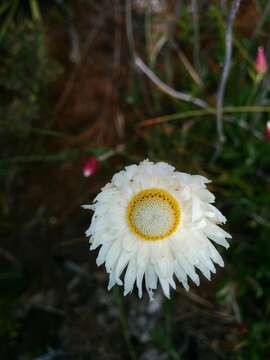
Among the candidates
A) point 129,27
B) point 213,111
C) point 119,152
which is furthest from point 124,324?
point 129,27

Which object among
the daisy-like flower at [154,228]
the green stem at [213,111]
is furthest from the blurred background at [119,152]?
the daisy-like flower at [154,228]

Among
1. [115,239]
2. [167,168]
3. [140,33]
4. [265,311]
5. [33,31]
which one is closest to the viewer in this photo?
[167,168]

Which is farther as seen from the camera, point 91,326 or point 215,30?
point 215,30

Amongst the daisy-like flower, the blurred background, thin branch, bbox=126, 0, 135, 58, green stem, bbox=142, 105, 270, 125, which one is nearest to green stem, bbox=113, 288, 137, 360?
the blurred background

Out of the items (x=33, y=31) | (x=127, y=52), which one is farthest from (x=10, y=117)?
(x=127, y=52)

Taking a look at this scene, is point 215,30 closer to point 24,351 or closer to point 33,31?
point 33,31

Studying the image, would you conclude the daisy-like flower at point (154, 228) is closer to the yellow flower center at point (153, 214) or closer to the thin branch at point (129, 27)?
the yellow flower center at point (153, 214)

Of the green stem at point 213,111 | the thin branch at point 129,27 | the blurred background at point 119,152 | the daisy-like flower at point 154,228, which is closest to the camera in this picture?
the daisy-like flower at point 154,228

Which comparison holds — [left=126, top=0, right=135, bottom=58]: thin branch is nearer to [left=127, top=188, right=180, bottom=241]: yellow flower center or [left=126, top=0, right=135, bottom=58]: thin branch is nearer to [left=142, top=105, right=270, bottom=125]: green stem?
[left=142, top=105, right=270, bottom=125]: green stem
